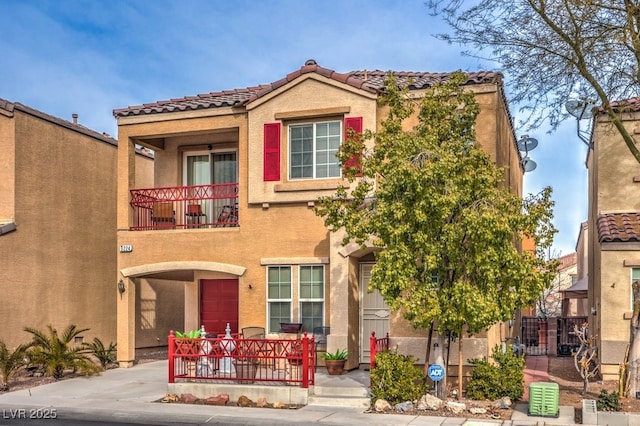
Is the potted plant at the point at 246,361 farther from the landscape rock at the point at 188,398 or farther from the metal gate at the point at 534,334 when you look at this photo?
the metal gate at the point at 534,334

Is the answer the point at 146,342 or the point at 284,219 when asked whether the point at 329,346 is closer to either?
the point at 284,219

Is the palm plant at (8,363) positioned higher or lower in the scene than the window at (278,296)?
lower

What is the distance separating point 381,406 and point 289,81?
8.25m

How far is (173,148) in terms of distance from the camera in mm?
20156

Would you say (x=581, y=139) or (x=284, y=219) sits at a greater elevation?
(x=581, y=139)

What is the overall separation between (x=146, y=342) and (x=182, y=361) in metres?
8.06

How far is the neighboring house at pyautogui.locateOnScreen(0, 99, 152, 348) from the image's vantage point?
714 inches

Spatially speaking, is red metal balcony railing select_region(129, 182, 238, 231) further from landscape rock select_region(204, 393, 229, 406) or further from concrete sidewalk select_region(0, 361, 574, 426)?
landscape rock select_region(204, 393, 229, 406)

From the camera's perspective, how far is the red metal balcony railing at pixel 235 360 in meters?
14.0

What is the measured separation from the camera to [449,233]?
1227 cm

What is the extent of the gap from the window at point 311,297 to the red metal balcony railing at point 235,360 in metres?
2.15

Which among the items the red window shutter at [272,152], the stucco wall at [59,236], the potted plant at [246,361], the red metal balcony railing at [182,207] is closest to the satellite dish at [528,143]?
the red window shutter at [272,152]

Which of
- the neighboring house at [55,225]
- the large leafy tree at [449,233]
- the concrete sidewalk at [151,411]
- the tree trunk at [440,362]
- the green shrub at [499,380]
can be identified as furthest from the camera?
the neighboring house at [55,225]

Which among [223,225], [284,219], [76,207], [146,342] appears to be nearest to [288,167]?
[284,219]
